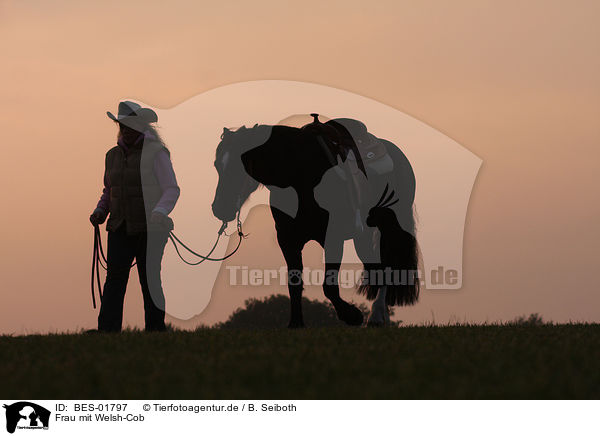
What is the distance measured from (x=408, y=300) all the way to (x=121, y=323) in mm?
4235

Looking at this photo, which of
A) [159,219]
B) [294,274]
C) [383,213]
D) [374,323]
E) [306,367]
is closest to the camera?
[306,367]

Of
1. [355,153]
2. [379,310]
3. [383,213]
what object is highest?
[355,153]

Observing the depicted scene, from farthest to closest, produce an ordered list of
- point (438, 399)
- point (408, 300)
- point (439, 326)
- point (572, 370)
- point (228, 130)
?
point (408, 300)
point (439, 326)
point (228, 130)
point (572, 370)
point (438, 399)

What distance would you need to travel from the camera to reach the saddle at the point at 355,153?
1155cm

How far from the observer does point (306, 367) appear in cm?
664

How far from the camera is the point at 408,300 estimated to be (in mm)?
12492

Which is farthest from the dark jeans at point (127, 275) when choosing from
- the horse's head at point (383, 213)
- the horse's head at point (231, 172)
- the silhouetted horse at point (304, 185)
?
the horse's head at point (383, 213)

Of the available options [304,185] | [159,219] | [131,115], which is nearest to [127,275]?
[159,219]

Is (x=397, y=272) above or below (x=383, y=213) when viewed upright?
below

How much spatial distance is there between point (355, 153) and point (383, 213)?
1.26 m

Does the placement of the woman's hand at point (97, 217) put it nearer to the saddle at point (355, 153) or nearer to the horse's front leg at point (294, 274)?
the horse's front leg at point (294, 274)
